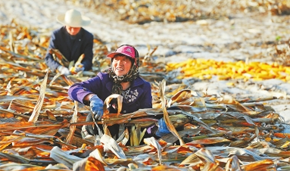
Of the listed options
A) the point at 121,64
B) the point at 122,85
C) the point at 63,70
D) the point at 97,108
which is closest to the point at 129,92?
the point at 122,85

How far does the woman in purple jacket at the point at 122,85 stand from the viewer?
3146mm

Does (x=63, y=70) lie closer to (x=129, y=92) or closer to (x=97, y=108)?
(x=129, y=92)

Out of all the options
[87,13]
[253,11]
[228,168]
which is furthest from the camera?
[87,13]

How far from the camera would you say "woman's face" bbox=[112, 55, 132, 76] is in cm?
317

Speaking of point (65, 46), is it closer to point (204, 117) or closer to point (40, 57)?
point (40, 57)

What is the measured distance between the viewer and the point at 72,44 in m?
5.54

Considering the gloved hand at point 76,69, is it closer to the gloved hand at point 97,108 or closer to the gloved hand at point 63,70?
the gloved hand at point 63,70

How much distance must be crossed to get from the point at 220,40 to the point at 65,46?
3.54 metres

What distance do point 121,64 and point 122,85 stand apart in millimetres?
203

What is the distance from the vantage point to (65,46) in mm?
5512

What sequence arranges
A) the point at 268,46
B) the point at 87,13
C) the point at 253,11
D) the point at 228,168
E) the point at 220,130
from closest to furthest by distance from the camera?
the point at 228,168
the point at 220,130
the point at 268,46
the point at 253,11
the point at 87,13

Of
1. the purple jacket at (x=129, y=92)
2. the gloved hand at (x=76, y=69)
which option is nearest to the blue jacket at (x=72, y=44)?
the gloved hand at (x=76, y=69)

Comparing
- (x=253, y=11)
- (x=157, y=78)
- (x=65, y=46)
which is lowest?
(x=157, y=78)

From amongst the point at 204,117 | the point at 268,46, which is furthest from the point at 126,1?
the point at 204,117
